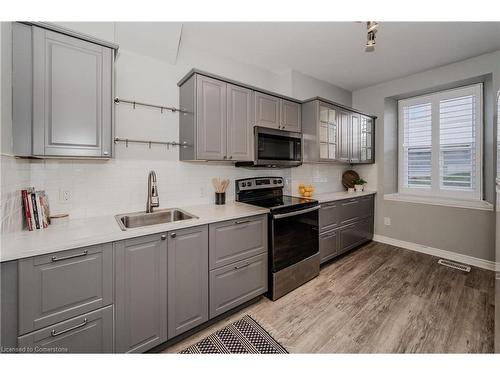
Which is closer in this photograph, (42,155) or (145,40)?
(42,155)

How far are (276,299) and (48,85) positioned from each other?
8.16 feet

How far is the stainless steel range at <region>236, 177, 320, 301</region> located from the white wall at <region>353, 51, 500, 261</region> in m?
1.89

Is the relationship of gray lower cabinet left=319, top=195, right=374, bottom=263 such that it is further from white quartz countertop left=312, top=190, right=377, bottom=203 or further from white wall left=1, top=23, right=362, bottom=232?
white wall left=1, top=23, right=362, bottom=232

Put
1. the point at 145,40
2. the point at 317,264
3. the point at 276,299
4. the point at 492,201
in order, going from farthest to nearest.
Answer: the point at 492,201, the point at 317,264, the point at 276,299, the point at 145,40

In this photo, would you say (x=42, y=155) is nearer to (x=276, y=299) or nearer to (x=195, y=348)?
(x=195, y=348)

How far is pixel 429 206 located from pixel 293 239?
2450mm

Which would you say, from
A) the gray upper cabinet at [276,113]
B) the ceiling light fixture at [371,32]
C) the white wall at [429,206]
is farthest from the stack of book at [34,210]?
the white wall at [429,206]

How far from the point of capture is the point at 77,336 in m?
1.25

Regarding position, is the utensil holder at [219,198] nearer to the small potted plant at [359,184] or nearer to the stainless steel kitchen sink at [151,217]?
the stainless steel kitchen sink at [151,217]

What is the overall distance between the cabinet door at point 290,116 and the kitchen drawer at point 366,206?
165cm

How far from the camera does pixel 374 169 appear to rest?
379 cm

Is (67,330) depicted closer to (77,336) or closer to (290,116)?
(77,336)

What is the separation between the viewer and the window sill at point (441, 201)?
2.79 meters

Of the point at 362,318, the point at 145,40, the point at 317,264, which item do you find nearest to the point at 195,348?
the point at 362,318
